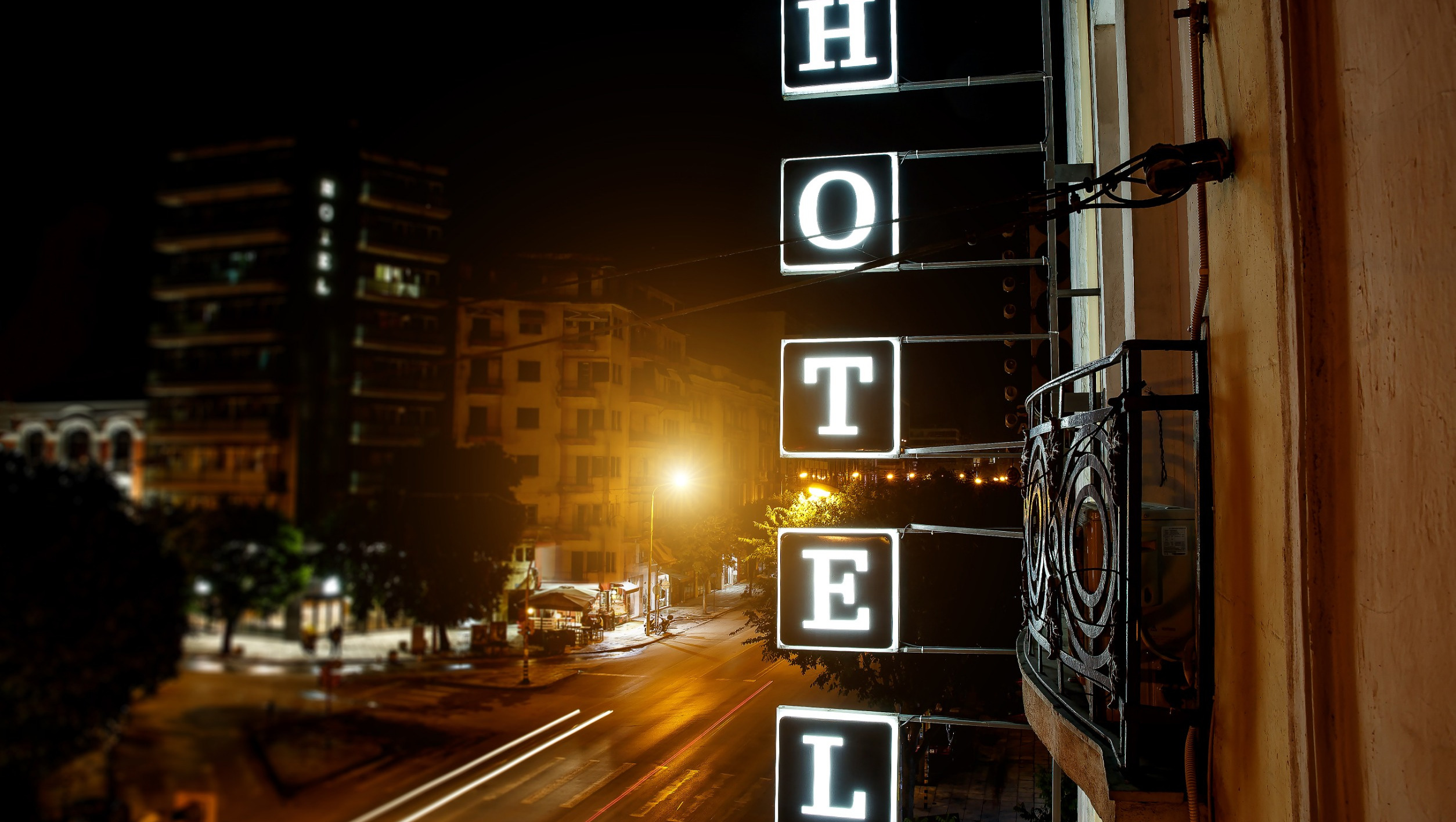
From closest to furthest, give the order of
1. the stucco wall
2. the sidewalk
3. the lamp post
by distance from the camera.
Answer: the stucco wall, the sidewalk, the lamp post

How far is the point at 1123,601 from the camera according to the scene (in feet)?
8.66

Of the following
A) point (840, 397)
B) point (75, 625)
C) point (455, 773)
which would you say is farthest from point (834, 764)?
point (455, 773)

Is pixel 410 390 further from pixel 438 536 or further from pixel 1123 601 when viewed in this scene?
pixel 1123 601

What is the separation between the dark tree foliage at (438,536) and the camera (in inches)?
813

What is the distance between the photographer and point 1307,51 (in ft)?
7.37

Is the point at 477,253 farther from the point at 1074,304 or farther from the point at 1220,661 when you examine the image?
the point at 1220,661

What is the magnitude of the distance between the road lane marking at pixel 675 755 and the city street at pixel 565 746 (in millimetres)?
50

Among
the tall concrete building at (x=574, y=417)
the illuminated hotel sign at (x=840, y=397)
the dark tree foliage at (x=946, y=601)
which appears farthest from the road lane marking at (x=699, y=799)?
the tall concrete building at (x=574, y=417)

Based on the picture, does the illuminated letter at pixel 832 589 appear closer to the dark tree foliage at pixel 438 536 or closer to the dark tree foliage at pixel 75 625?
the dark tree foliage at pixel 75 625

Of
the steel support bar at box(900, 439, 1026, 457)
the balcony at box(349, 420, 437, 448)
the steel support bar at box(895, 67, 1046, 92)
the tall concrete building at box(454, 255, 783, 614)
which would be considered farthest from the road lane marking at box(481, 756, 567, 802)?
the steel support bar at box(895, 67, 1046, 92)

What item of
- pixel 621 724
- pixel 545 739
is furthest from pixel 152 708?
pixel 621 724

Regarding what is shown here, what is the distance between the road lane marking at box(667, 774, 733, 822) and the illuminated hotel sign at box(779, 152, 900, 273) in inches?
488

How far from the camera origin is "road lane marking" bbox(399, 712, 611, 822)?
52.4 ft

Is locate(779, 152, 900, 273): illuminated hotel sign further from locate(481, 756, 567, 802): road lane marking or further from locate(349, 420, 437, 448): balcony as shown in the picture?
locate(349, 420, 437, 448): balcony
